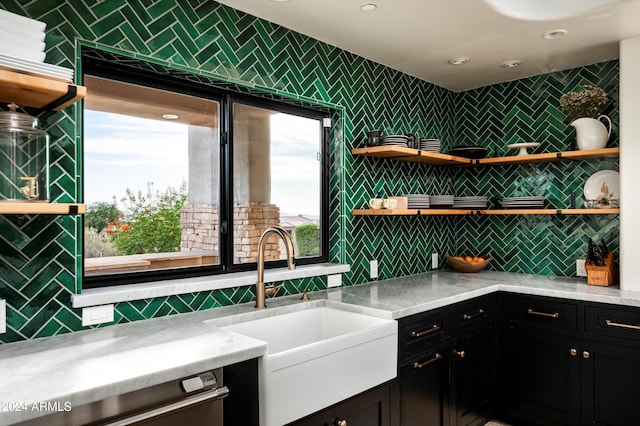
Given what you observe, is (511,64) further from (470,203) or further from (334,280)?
(334,280)

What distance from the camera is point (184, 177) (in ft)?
7.81

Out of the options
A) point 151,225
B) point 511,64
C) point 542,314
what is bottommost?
point 542,314

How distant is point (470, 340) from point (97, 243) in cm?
224

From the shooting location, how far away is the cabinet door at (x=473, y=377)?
2.78 m

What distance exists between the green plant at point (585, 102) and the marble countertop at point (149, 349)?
129 centimetres

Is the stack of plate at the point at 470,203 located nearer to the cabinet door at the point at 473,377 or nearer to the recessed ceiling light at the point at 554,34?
the cabinet door at the point at 473,377

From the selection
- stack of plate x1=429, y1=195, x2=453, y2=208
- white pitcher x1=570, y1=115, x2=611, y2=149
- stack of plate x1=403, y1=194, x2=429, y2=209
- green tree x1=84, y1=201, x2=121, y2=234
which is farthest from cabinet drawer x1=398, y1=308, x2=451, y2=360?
white pitcher x1=570, y1=115, x2=611, y2=149

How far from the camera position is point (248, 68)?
98.1 inches

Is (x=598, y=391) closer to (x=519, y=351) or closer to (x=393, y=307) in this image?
(x=519, y=351)

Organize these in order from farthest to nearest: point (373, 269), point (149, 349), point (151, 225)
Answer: point (373, 269), point (151, 225), point (149, 349)

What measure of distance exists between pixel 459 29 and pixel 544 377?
7.50 ft

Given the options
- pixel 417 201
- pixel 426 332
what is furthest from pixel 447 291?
pixel 417 201

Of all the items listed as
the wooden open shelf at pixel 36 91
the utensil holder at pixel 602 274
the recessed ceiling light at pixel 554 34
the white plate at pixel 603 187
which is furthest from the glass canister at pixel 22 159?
the white plate at pixel 603 187

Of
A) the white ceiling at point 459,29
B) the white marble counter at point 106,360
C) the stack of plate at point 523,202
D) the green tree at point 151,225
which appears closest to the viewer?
the white marble counter at point 106,360
